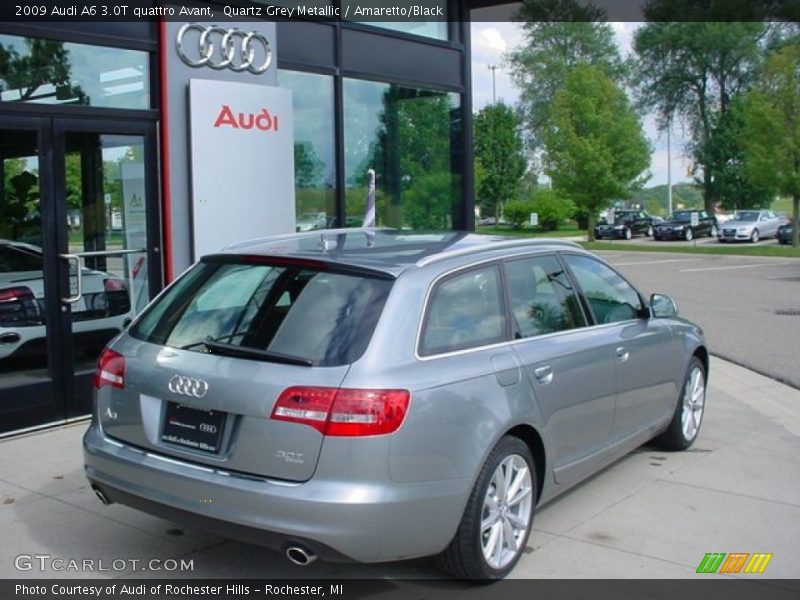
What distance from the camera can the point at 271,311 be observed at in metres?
4.07

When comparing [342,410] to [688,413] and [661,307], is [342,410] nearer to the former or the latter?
[661,307]

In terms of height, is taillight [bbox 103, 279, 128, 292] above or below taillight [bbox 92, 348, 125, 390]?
above

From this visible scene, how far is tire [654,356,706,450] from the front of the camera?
6.29 m

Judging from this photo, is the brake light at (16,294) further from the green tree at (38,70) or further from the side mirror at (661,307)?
the side mirror at (661,307)

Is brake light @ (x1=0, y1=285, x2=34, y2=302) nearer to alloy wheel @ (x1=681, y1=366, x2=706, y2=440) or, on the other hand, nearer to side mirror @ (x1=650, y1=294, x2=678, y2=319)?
side mirror @ (x1=650, y1=294, x2=678, y2=319)

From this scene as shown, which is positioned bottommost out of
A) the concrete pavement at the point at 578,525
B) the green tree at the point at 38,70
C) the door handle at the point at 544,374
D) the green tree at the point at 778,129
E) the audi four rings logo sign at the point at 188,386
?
the concrete pavement at the point at 578,525

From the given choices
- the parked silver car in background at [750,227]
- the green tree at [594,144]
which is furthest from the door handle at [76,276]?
the parked silver car in background at [750,227]

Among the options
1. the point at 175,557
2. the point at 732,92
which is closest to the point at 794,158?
the point at 732,92

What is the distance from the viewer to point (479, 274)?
14.7ft

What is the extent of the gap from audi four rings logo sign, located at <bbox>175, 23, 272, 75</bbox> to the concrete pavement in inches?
131

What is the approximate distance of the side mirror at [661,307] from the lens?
5926 millimetres

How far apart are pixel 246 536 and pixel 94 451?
100cm

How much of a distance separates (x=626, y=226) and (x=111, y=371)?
50.5 metres

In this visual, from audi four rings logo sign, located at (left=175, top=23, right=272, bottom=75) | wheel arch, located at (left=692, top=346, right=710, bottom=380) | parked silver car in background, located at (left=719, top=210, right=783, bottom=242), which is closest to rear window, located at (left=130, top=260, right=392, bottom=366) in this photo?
wheel arch, located at (left=692, top=346, right=710, bottom=380)
